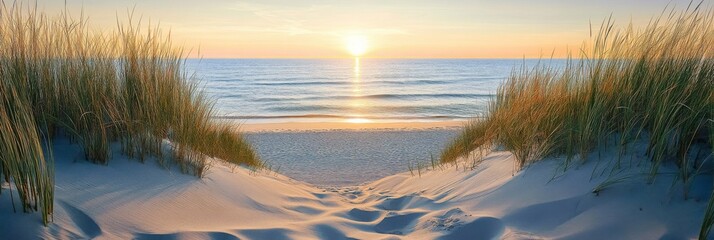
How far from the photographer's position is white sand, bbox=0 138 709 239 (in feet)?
7.46

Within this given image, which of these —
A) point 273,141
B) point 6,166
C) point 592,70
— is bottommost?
point 273,141

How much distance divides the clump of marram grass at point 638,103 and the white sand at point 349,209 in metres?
0.16

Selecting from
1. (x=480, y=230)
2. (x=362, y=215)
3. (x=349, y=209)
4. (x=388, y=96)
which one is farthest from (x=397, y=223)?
(x=388, y=96)

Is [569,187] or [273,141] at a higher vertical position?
[569,187]

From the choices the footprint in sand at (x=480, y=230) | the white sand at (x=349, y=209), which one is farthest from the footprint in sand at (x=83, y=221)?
the footprint in sand at (x=480, y=230)

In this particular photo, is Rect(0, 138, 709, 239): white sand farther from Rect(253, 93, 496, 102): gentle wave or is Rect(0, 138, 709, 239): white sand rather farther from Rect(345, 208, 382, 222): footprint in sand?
Rect(253, 93, 496, 102): gentle wave

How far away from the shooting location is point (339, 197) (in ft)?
14.3

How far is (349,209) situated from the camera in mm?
3672

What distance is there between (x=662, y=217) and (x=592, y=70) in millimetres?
1466

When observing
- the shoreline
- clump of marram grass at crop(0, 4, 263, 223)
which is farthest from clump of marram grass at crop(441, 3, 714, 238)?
the shoreline

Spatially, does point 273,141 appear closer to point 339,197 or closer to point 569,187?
point 339,197

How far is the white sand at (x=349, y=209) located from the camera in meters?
2.27

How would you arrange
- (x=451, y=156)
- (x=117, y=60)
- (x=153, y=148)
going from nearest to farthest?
(x=153, y=148) < (x=117, y=60) < (x=451, y=156)

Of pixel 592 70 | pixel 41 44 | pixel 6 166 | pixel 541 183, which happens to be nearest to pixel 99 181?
pixel 6 166
